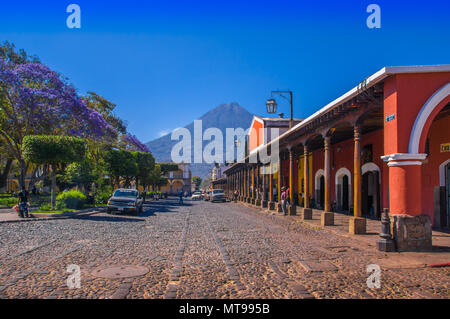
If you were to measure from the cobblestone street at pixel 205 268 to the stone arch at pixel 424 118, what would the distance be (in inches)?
115

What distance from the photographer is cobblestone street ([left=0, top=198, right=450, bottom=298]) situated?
5.20 m

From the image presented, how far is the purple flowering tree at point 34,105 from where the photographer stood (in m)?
22.9

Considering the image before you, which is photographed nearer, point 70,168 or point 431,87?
point 431,87

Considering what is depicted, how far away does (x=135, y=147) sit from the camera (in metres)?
43.1

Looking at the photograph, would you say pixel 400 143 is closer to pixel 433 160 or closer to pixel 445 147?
pixel 445 147

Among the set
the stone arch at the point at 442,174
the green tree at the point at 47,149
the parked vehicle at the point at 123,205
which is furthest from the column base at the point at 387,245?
the green tree at the point at 47,149

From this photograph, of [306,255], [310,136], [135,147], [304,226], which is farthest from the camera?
[135,147]

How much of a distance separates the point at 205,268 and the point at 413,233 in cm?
551

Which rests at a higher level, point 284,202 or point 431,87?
point 431,87

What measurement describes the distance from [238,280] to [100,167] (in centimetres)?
2830

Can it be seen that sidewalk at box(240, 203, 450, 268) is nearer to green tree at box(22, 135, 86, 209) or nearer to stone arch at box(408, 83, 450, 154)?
stone arch at box(408, 83, 450, 154)

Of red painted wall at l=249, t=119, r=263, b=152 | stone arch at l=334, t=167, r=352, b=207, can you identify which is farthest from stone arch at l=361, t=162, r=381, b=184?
red painted wall at l=249, t=119, r=263, b=152
